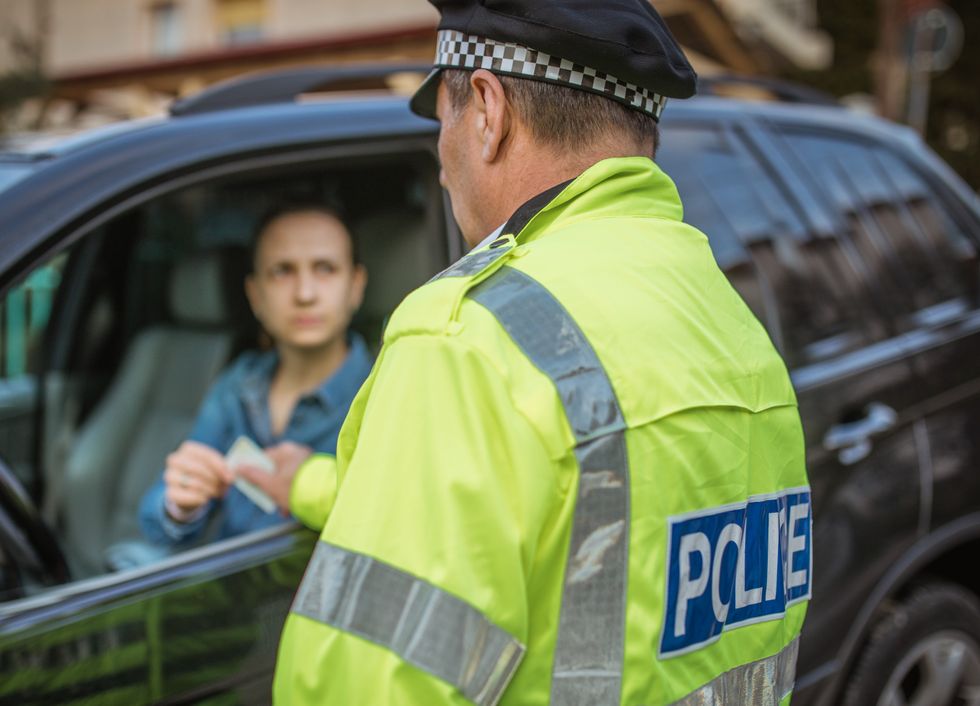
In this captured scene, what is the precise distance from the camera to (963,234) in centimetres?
292

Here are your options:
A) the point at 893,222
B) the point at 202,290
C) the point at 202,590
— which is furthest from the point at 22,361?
the point at 893,222

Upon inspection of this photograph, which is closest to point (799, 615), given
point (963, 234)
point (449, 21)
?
point (449, 21)

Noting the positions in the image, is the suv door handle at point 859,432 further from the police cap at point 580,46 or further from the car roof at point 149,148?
the police cap at point 580,46

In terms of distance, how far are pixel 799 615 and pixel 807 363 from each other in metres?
1.03

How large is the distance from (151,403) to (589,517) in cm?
206

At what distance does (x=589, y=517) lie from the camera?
39.5 inches

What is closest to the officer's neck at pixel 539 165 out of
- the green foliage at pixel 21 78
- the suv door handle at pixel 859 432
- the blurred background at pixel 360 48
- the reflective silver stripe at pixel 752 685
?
the reflective silver stripe at pixel 752 685

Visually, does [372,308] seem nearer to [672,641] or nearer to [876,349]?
[876,349]

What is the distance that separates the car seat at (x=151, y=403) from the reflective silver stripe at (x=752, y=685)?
66.6 inches

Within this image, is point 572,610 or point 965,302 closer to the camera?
point 572,610

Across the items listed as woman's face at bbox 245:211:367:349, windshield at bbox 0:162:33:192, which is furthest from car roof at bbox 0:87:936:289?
woman's face at bbox 245:211:367:349

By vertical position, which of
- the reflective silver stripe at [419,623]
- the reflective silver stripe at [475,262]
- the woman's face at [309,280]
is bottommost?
the reflective silver stripe at [419,623]

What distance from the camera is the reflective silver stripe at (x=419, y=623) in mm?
922

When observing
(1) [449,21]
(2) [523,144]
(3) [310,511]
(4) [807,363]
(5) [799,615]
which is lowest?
(5) [799,615]
